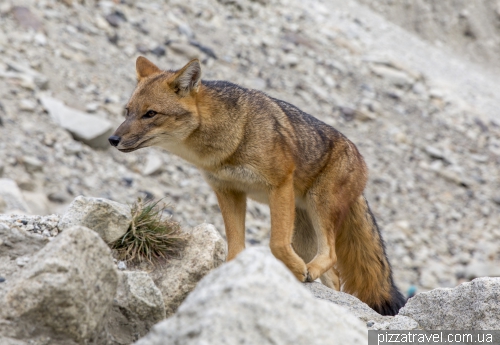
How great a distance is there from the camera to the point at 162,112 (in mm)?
6270

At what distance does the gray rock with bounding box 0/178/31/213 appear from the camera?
10141 millimetres

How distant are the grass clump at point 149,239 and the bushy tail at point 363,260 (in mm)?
1948

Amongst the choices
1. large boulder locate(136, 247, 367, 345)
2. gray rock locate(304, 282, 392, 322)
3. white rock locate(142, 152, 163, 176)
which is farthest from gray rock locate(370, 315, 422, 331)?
white rock locate(142, 152, 163, 176)

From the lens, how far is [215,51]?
18062mm

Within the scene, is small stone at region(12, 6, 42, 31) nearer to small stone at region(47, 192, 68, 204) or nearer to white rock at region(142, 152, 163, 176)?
white rock at region(142, 152, 163, 176)

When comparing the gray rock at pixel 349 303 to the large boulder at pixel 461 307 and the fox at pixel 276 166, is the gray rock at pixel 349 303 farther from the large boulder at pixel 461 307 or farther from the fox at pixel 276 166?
the large boulder at pixel 461 307

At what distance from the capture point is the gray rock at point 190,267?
5.36 metres

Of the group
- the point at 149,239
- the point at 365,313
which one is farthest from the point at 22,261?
the point at 365,313

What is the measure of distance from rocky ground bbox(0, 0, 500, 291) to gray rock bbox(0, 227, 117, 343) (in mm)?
6672

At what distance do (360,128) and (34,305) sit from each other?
601 inches

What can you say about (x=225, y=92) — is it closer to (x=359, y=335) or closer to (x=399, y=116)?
(x=359, y=335)

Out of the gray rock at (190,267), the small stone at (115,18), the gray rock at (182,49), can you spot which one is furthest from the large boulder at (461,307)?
the small stone at (115,18)

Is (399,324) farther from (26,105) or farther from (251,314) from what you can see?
(26,105)

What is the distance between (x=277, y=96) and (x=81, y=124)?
234 inches
